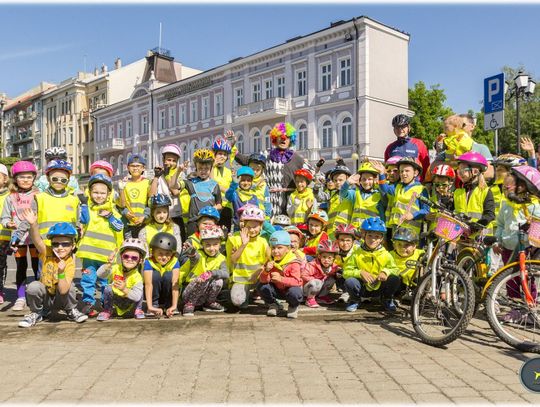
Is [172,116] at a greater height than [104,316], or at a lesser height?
greater

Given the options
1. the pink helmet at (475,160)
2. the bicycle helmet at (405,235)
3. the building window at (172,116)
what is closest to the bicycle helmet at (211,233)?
the bicycle helmet at (405,235)

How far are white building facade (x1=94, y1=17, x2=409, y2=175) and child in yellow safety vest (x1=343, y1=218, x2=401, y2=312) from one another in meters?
23.6

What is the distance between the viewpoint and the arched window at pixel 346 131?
3034 centimetres

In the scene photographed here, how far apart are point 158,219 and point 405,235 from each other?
9.91 feet

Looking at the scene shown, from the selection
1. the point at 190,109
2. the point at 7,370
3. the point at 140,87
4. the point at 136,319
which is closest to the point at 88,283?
the point at 136,319

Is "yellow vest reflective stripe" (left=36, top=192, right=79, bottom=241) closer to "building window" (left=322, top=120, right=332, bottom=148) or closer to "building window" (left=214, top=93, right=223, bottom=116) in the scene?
"building window" (left=322, top=120, right=332, bottom=148)

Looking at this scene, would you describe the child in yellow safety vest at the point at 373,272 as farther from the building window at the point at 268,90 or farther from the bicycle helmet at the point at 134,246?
the building window at the point at 268,90

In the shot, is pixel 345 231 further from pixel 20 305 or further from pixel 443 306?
pixel 20 305

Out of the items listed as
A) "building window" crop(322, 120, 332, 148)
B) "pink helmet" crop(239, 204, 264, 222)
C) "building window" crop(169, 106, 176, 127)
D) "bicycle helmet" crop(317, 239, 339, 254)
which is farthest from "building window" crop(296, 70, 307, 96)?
"pink helmet" crop(239, 204, 264, 222)

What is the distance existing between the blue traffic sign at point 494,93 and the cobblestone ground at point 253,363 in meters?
5.44

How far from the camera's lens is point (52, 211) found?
6.13 meters

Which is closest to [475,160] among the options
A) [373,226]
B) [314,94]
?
[373,226]

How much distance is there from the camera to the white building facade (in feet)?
97.1

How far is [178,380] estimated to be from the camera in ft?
12.1
